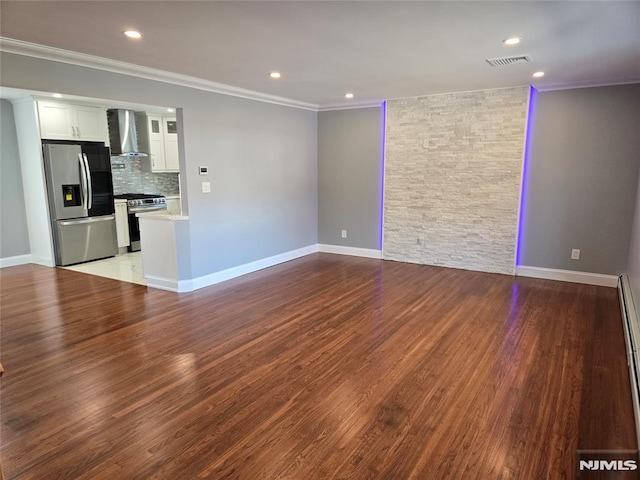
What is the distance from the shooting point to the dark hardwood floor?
6.75 feet

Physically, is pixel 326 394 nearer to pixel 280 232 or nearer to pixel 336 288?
pixel 336 288

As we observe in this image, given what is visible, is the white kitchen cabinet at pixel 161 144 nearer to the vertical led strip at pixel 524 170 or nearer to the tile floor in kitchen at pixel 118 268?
the tile floor in kitchen at pixel 118 268

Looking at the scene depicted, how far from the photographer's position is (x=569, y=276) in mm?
5121

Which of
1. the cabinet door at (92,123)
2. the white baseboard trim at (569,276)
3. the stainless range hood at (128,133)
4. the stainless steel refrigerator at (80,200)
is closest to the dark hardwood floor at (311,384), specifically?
the white baseboard trim at (569,276)

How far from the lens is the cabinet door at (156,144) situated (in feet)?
23.2

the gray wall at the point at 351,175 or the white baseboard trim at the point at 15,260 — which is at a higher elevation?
the gray wall at the point at 351,175

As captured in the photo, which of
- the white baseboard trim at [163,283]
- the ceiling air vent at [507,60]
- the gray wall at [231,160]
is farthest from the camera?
the white baseboard trim at [163,283]

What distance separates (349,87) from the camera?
495cm

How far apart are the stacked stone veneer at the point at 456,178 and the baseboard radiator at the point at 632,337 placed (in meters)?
1.51

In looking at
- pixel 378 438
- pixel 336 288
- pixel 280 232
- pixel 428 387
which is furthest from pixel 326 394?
pixel 280 232

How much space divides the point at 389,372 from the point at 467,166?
145 inches

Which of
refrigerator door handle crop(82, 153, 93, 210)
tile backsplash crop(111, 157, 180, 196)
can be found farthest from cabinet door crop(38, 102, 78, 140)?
tile backsplash crop(111, 157, 180, 196)

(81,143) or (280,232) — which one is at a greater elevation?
(81,143)

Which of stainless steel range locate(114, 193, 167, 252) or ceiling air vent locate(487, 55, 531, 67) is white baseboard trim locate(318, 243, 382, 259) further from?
ceiling air vent locate(487, 55, 531, 67)
